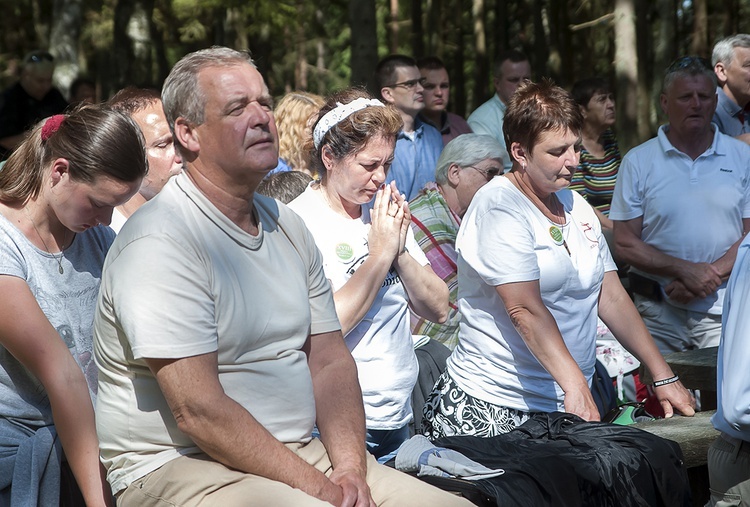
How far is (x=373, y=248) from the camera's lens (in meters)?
3.73

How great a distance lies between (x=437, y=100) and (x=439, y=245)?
133 inches

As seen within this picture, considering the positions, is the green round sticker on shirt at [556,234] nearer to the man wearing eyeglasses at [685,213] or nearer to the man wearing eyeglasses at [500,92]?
the man wearing eyeglasses at [685,213]

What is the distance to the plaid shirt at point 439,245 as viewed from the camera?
16.8 ft

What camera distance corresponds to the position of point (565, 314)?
3.93 m

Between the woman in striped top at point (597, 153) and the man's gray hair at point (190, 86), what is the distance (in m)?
4.75

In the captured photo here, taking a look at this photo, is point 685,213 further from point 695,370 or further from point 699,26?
point 699,26

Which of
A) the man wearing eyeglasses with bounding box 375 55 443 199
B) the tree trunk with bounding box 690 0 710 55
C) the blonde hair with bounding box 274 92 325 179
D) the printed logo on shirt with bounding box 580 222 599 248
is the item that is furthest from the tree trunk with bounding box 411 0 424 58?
the printed logo on shirt with bounding box 580 222 599 248

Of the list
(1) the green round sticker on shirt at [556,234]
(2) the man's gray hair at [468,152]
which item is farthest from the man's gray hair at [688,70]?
(1) the green round sticker on shirt at [556,234]

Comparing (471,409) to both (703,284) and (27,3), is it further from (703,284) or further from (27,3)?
(27,3)

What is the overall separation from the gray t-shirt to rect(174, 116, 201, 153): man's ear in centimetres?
64

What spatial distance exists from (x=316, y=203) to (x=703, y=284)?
2.67 metres

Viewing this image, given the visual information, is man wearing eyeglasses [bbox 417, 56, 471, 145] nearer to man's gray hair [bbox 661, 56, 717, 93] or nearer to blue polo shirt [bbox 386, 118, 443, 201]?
blue polo shirt [bbox 386, 118, 443, 201]

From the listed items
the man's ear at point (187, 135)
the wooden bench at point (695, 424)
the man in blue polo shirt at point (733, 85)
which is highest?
the man's ear at point (187, 135)

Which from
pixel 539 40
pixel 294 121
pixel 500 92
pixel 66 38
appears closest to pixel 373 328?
pixel 294 121
